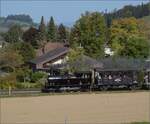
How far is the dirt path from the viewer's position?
25630 mm

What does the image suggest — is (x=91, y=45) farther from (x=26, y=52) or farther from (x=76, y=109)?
(x=76, y=109)

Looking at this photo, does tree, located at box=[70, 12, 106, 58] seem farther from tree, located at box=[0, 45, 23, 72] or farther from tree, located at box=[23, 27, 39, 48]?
tree, located at box=[23, 27, 39, 48]

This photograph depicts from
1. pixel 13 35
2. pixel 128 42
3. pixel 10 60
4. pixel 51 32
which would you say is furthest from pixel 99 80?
pixel 13 35

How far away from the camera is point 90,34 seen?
239ft

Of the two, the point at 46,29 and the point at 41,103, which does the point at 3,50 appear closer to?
the point at 41,103

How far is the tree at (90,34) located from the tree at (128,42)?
3372 mm

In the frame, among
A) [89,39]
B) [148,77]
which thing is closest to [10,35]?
[89,39]

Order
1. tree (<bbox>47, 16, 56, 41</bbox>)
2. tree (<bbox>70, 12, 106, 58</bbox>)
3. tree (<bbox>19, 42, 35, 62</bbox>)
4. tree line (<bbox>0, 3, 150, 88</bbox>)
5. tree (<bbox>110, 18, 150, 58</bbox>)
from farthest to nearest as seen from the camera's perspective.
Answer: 1. tree (<bbox>47, 16, 56, 41</bbox>)
2. tree (<bbox>19, 42, 35, 62</bbox>)
3. tree (<bbox>110, 18, 150, 58</bbox>)
4. tree (<bbox>70, 12, 106, 58</bbox>)
5. tree line (<bbox>0, 3, 150, 88</bbox>)

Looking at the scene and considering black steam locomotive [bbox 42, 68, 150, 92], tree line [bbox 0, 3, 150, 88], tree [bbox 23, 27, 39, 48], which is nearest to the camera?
black steam locomotive [bbox 42, 68, 150, 92]

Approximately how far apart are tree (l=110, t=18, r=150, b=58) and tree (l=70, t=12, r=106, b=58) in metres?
3.37

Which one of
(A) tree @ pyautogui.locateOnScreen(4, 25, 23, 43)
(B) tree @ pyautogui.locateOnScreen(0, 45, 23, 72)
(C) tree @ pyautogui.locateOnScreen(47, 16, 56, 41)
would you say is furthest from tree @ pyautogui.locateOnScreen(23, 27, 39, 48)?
(B) tree @ pyautogui.locateOnScreen(0, 45, 23, 72)

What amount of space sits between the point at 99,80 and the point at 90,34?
24717 mm

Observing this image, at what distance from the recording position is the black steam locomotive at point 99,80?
46938mm

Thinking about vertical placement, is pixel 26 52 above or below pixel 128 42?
below
